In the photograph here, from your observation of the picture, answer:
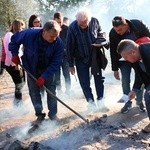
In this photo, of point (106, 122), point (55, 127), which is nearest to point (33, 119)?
point (55, 127)

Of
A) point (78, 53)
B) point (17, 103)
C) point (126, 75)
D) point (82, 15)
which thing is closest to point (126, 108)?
point (126, 75)

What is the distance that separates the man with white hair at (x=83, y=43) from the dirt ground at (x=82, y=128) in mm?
606

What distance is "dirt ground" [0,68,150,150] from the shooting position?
5145mm

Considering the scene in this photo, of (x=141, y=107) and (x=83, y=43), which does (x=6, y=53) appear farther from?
(x=141, y=107)

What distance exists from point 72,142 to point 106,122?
0.94 m

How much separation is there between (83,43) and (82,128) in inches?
63.4

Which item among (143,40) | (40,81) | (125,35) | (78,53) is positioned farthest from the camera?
(78,53)

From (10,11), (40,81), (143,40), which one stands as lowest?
(40,81)

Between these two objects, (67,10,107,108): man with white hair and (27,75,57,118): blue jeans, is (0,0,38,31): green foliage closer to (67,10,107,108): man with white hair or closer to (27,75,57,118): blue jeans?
(67,10,107,108): man with white hair

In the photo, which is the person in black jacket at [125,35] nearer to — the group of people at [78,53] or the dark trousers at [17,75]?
the group of people at [78,53]

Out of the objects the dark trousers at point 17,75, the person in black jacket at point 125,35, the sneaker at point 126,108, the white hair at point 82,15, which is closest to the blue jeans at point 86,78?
the person in black jacket at point 125,35

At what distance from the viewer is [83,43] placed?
6.44 m

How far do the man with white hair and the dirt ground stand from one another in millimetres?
606

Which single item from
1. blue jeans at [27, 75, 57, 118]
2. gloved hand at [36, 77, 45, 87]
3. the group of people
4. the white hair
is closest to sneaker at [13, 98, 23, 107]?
the group of people
